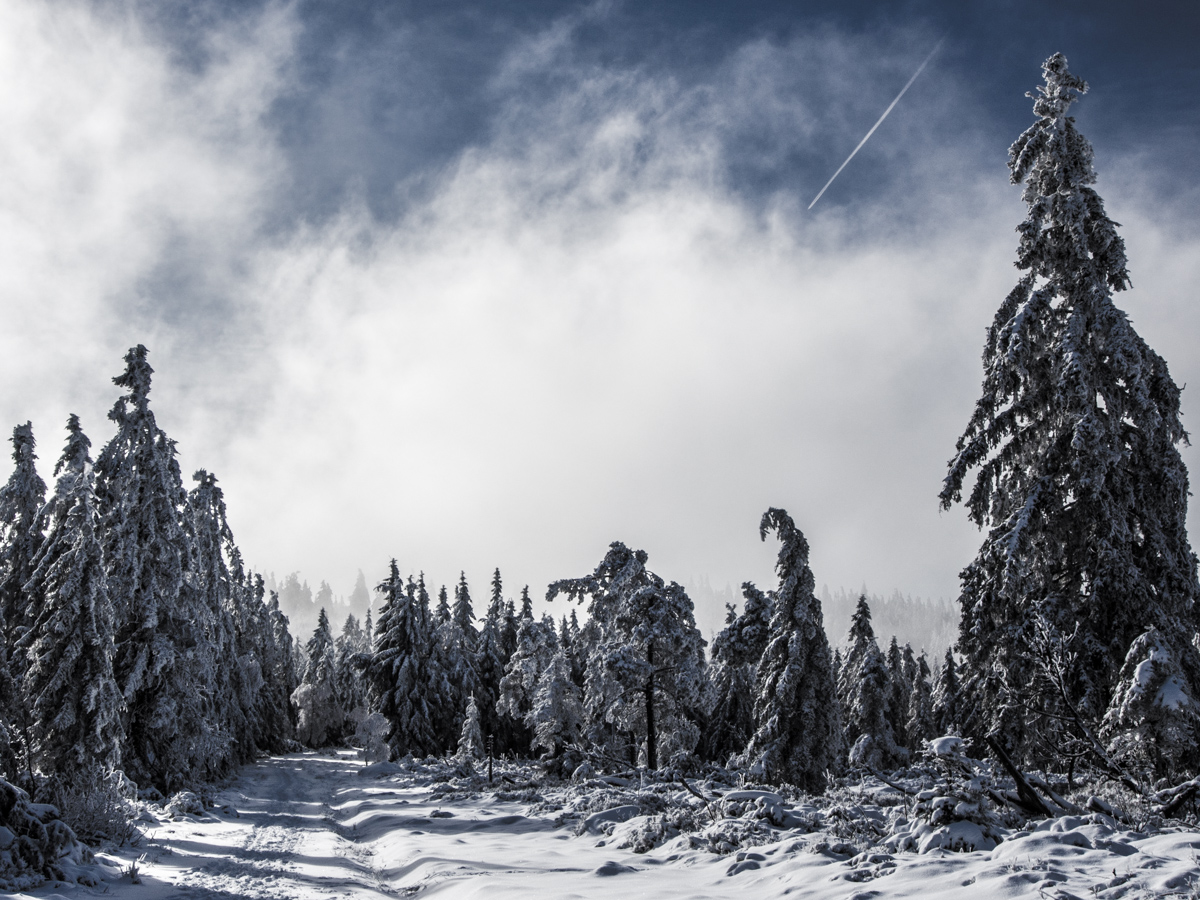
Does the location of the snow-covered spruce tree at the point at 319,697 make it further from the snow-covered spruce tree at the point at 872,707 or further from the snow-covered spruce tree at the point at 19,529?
the snow-covered spruce tree at the point at 872,707

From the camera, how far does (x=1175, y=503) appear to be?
11094 millimetres

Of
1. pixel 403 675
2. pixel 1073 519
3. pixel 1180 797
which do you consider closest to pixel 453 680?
pixel 403 675

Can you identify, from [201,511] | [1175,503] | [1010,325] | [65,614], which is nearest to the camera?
[1175,503]

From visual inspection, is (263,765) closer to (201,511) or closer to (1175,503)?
(201,511)

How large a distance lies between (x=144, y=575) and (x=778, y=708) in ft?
67.9

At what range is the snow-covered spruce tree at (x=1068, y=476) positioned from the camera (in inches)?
426

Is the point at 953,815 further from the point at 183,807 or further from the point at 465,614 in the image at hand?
the point at 465,614

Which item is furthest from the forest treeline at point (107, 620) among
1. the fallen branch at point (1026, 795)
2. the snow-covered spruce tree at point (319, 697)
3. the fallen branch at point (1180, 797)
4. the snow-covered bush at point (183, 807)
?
the snow-covered spruce tree at point (319, 697)

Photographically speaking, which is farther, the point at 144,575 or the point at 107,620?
the point at 144,575

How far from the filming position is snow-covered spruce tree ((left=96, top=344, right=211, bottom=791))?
20969 mm

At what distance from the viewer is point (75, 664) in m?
17.5

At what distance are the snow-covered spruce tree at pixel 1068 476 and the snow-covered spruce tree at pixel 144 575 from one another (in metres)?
22.8

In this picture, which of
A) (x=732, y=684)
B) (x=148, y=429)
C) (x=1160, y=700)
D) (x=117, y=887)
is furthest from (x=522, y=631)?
(x=1160, y=700)

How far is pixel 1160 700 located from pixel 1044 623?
1514mm
